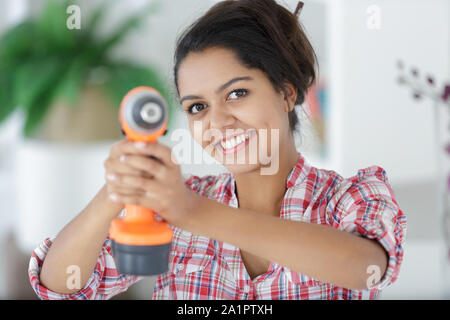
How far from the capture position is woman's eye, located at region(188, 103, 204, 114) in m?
0.69

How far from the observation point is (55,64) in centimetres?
161

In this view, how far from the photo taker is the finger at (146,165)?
397 millimetres

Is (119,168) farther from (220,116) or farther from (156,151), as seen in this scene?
(220,116)

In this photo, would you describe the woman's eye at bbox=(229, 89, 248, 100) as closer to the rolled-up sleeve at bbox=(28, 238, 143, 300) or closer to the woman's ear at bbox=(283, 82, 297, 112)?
the woman's ear at bbox=(283, 82, 297, 112)

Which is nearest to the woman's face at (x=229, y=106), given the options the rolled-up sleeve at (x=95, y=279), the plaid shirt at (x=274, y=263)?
the plaid shirt at (x=274, y=263)

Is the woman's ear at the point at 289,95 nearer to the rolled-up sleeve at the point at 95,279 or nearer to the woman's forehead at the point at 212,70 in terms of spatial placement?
the woman's forehead at the point at 212,70

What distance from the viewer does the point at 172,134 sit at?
1.62 metres

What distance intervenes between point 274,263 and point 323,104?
1079mm
